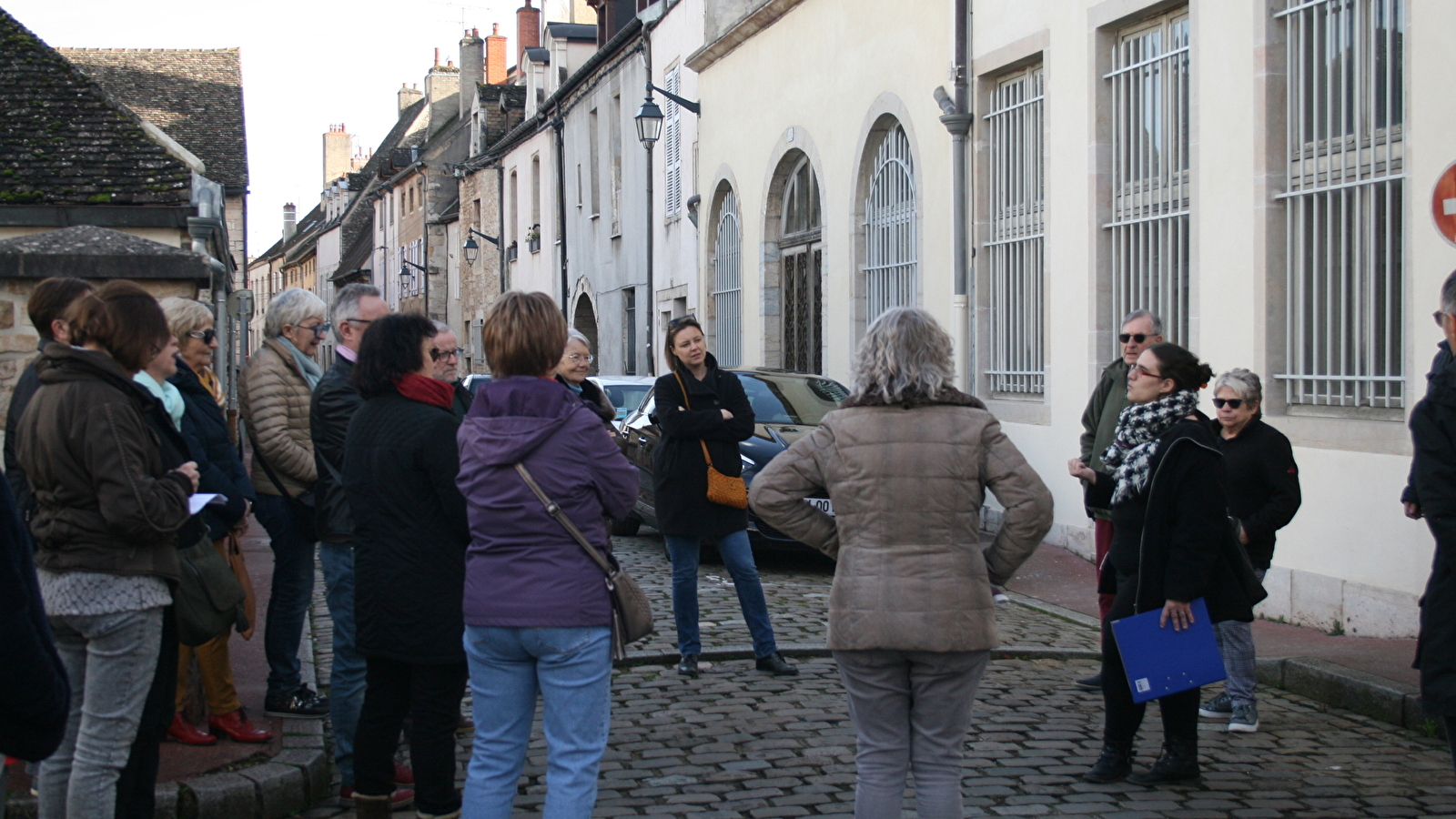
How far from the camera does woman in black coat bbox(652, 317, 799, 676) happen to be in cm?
671

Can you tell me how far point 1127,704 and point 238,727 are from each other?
3.31 m

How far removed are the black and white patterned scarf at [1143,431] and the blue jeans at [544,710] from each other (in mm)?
2125

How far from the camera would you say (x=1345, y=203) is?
8273 millimetres

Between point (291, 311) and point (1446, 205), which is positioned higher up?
point (1446, 205)

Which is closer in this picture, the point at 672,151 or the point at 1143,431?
the point at 1143,431

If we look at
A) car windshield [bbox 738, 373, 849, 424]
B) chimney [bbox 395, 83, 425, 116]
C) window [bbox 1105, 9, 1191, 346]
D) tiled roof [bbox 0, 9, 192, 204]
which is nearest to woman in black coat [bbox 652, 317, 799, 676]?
car windshield [bbox 738, 373, 849, 424]

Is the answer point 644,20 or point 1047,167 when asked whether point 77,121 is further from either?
point 644,20

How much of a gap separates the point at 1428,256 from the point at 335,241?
64.2m

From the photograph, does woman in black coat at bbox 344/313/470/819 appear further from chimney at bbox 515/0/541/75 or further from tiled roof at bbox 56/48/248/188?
chimney at bbox 515/0/541/75

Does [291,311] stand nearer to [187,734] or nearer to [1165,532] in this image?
[187,734]

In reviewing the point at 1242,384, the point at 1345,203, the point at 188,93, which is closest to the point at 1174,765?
the point at 1242,384

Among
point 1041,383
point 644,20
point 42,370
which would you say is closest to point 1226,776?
point 42,370

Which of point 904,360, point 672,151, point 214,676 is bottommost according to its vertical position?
point 214,676

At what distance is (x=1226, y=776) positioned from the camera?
202 inches
